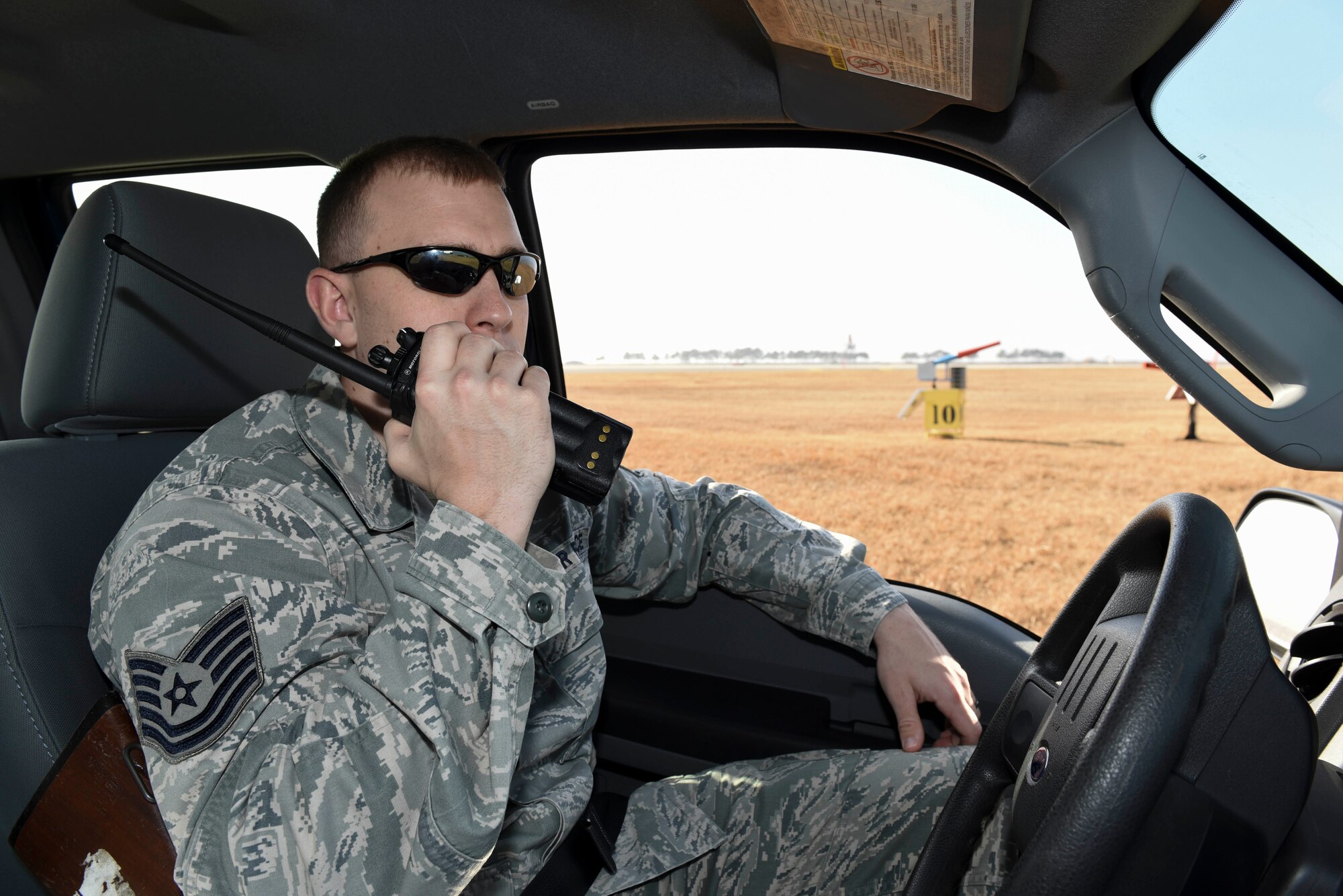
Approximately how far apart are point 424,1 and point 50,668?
1201 mm

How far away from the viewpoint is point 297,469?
121 cm

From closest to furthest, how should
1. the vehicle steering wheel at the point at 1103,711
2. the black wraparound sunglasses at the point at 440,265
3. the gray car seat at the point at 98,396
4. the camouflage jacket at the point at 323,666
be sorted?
the vehicle steering wheel at the point at 1103,711
the camouflage jacket at the point at 323,666
the gray car seat at the point at 98,396
the black wraparound sunglasses at the point at 440,265

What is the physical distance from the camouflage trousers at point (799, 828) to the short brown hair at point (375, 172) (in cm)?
104

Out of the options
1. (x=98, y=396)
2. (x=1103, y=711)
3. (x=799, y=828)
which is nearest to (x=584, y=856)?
(x=799, y=828)

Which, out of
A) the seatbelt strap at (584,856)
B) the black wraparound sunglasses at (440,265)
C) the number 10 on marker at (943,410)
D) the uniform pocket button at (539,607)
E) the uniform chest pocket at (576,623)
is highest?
the number 10 on marker at (943,410)

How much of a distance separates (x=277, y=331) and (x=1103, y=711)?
1.09 meters

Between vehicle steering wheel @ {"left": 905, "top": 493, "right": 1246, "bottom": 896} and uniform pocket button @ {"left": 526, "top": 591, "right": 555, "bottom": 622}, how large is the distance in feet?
1.63

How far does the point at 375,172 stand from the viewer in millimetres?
1367

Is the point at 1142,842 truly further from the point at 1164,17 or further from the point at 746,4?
the point at 746,4

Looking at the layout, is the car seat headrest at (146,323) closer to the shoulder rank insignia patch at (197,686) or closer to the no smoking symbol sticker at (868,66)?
the shoulder rank insignia patch at (197,686)

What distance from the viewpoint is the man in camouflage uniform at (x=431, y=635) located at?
851 mm

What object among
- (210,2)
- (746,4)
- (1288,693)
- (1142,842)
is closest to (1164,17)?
(746,4)

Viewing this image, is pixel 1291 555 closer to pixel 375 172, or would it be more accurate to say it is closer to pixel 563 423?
pixel 563 423

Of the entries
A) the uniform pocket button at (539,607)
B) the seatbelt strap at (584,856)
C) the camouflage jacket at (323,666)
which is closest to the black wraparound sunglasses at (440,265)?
the camouflage jacket at (323,666)
